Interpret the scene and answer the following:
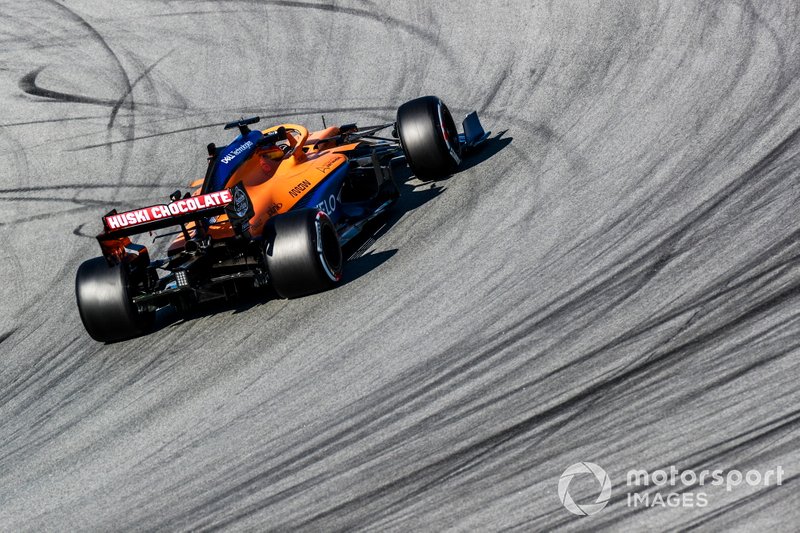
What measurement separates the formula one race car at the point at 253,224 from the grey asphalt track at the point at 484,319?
1.10ft

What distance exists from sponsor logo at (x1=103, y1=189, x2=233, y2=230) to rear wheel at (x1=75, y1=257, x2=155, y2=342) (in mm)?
468

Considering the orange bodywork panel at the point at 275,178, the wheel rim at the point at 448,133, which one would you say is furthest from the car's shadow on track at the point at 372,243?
the orange bodywork panel at the point at 275,178

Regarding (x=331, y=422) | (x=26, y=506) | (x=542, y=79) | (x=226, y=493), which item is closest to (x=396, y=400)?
(x=331, y=422)

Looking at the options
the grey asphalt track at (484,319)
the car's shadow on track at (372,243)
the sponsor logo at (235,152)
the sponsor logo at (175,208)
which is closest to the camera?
the grey asphalt track at (484,319)

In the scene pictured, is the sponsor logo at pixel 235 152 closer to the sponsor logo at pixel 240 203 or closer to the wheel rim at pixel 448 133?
the sponsor logo at pixel 240 203

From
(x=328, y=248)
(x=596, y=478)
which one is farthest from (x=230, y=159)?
(x=596, y=478)

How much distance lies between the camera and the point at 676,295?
25.2 ft

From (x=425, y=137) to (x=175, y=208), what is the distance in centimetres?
317

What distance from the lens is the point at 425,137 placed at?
11.4 meters

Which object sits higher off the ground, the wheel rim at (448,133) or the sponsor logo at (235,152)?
the wheel rim at (448,133)

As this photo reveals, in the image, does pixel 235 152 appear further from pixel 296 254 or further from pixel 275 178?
pixel 296 254

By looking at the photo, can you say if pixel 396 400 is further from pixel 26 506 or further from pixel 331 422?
pixel 26 506

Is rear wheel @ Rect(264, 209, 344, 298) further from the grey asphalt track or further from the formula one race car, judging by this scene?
the grey asphalt track

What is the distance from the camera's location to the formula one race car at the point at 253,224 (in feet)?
30.9
